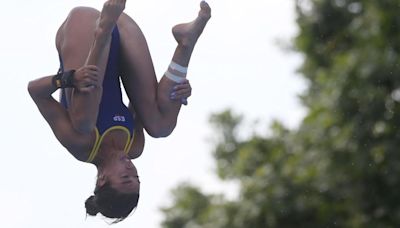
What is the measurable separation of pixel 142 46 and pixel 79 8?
56cm

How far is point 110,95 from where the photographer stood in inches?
455

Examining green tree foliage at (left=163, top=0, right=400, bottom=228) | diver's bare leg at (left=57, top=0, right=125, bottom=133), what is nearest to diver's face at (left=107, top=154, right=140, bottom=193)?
diver's bare leg at (left=57, top=0, right=125, bottom=133)

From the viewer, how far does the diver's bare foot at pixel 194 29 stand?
11.6 metres

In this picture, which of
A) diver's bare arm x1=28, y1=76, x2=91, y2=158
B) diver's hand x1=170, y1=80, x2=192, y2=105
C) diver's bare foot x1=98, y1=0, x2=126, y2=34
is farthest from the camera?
diver's hand x1=170, y1=80, x2=192, y2=105

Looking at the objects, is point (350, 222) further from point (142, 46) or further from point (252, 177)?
point (142, 46)

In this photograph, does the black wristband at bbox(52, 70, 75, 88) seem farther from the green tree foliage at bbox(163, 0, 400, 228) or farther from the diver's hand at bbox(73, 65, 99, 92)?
the green tree foliage at bbox(163, 0, 400, 228)

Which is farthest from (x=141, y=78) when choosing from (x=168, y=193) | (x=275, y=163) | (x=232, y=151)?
(x=168, y=193)

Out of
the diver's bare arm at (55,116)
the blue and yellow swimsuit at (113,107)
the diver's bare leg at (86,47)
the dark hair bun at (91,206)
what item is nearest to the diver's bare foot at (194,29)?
the blue and yellow swimsuit at (113,107)

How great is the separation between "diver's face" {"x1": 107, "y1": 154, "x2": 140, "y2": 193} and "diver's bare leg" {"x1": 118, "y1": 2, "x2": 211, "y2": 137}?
40cm

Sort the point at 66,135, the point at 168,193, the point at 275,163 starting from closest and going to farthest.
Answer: the point at 66,135
the point at 275,163
the point at 168,193

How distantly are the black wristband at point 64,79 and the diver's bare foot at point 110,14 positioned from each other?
0.39 m

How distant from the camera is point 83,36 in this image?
11.5 metres

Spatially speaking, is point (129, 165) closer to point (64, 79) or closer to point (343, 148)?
point (64, 79)

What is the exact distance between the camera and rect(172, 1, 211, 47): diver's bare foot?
11.6m
